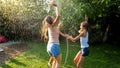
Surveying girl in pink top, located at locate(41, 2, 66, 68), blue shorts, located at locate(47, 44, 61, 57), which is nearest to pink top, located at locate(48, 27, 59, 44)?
girl in pink top, located at locate(41, 2, 66, 68)

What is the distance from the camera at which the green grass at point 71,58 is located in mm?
9922

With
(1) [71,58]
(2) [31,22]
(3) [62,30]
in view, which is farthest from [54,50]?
(2) [31,22]

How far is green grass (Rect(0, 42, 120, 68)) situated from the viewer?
9.92 metres

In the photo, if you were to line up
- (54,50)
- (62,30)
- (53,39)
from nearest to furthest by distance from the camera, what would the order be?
1. (54,50)
2. (53,39)
3. (62,30)

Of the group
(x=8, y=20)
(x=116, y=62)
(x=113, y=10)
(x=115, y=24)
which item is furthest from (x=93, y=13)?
(x=8, y=20)

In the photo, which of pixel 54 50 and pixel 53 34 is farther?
pixel 53 34

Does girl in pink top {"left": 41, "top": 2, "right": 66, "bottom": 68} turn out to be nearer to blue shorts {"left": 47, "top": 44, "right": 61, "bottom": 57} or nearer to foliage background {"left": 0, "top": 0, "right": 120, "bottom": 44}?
blue shorts {"left": 47, "top": 44, "right": 61, "bottom": 57}

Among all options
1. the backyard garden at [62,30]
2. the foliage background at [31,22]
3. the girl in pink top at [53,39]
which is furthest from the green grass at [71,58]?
the girl in pink top at [53,39]

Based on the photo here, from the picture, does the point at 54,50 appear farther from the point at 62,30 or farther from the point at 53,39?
the point at 62,30

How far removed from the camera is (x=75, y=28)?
12453 millimetres

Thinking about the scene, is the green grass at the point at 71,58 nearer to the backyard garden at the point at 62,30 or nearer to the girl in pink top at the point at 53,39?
the backyard garden at the point at 62,30

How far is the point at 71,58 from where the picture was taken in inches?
424

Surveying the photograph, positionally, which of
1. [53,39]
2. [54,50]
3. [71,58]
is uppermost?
[53,39]

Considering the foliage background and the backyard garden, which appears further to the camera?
the foliage background
